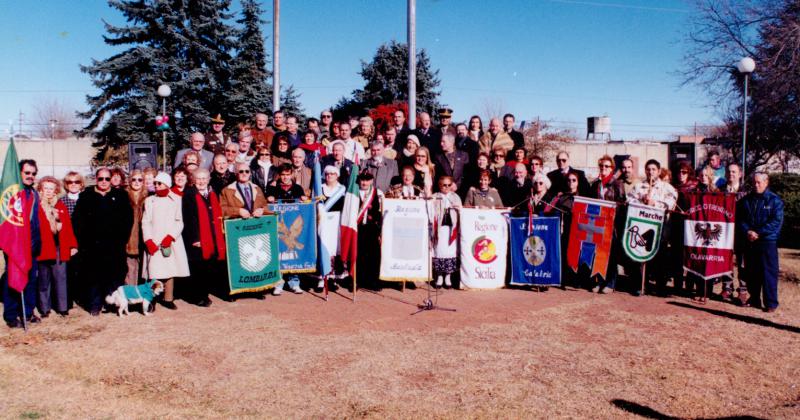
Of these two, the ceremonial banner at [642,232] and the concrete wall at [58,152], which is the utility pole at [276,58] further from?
the concrete wall at [58,152]

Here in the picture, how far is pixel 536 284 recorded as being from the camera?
9.52 metres

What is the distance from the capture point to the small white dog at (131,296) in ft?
25.4

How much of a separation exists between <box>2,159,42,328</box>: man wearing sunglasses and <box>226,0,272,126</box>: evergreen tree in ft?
64.9

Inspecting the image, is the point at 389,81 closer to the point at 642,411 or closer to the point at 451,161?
the point at 451,161

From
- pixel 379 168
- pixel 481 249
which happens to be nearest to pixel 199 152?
pixel 379 168

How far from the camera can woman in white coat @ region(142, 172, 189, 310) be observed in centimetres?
784

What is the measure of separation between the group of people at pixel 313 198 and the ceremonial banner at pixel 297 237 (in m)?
0.19

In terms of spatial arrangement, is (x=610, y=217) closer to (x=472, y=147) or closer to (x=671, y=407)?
(x=472, y=147)

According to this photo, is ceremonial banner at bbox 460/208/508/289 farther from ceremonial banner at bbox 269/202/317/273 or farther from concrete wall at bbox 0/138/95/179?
concrete wall at bbox 0/138/95/179

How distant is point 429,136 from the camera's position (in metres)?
11.1

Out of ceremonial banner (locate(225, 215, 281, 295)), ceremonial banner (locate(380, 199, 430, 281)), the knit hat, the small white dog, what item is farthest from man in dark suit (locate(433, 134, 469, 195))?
the small white dog

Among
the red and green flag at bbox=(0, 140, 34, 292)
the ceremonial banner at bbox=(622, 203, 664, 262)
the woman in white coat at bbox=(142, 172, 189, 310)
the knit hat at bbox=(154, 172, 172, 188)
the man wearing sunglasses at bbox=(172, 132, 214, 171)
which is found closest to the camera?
the red and green flag at bbox=(0, 140, 34, 292)

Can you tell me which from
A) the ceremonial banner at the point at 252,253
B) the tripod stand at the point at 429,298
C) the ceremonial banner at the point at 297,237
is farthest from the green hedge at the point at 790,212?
the ceremonial banner at the point at 252,253

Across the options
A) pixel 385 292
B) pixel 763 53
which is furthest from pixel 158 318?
pixel 763 53
